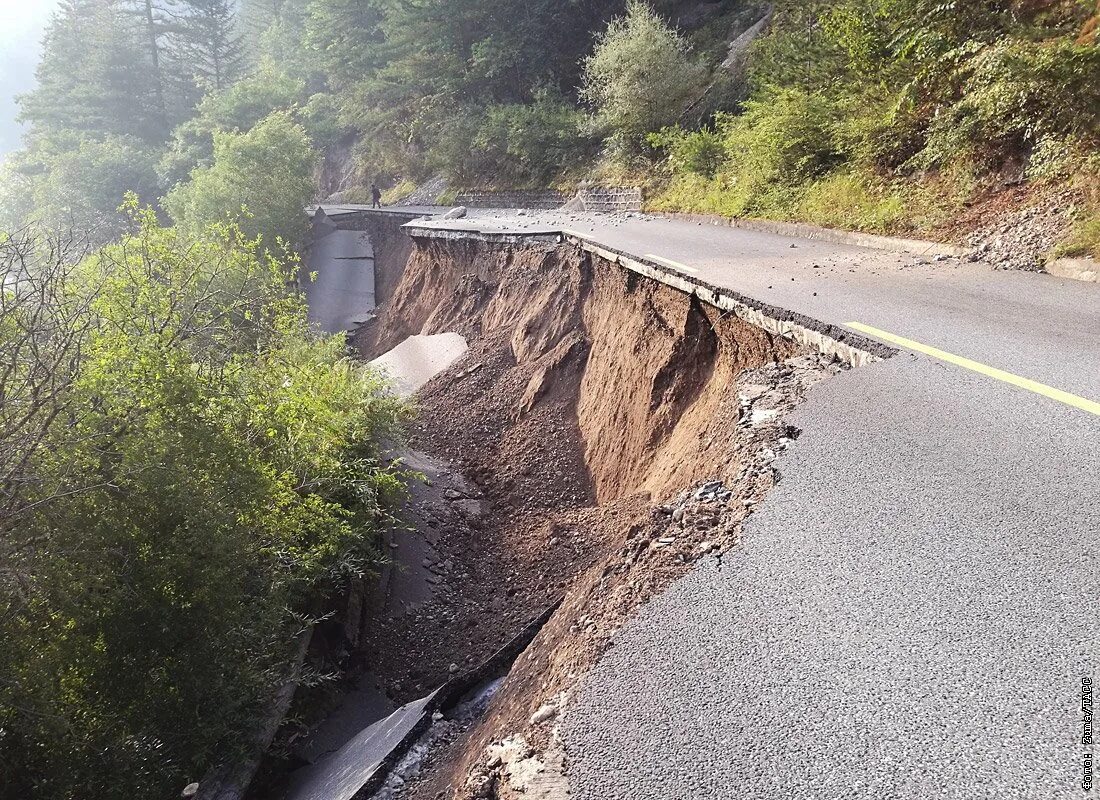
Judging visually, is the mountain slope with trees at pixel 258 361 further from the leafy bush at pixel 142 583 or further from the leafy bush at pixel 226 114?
the leafy bush at pixel 226 114

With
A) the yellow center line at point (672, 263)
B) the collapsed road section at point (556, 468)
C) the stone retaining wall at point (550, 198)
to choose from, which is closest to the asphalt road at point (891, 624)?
the collapsed road section at point (556, 468)

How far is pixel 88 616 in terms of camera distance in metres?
5.30

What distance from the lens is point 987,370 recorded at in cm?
516

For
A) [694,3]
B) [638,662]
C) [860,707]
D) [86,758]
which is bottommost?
[86,758]

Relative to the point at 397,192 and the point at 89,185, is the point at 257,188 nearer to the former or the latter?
the point at 397,192

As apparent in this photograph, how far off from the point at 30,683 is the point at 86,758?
0.80m

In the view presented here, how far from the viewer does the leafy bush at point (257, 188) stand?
28188 mm

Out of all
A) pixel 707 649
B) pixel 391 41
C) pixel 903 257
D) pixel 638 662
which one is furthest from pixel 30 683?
pixel 391 41

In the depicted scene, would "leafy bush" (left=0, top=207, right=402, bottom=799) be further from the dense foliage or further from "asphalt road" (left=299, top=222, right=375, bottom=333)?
"asphalt road" (left=299, top=222, right=375, bottom=333)

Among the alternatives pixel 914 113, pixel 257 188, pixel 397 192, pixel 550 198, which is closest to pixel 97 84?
pixel 397 192

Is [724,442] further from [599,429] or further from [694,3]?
[694,3]

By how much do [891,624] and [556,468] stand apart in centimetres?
905

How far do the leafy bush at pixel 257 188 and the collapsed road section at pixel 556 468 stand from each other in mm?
13388

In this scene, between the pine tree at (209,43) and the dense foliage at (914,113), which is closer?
the dense foliage at (914,113)
